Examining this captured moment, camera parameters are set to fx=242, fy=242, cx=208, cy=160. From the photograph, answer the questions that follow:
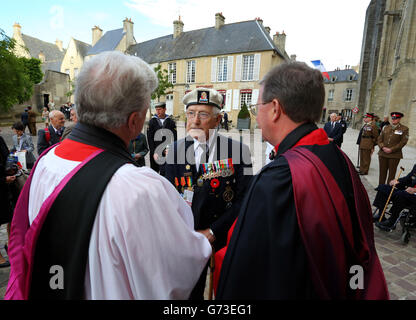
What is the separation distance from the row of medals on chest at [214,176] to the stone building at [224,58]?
24.0m

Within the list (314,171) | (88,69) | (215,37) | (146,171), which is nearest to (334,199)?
(314,171)

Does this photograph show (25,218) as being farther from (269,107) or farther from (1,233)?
(1,233)

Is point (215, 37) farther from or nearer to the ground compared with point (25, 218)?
farther from the ground

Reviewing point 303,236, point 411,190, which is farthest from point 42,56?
point 303,236

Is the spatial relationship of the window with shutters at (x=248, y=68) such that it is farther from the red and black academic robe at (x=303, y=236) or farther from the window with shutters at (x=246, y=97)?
the red and black academic robe at (x=303, y=236)

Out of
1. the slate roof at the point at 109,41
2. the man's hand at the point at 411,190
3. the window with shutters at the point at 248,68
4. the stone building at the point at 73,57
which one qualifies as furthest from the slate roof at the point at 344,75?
the man's hand at the point at 411,190

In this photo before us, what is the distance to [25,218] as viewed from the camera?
4.01ft

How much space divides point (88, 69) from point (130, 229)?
69cm

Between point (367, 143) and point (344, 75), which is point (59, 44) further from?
point (367, 143)

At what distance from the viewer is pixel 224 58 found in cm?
2836

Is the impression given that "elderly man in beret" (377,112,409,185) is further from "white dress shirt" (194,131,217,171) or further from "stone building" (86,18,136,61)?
"stone building" (86,18,136,61)

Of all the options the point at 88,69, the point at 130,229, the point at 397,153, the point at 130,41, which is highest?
the point at 130,41

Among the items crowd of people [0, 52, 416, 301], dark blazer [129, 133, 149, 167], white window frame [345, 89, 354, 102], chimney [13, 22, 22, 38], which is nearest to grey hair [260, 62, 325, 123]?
crowd of people [0, 52, 416, 301]

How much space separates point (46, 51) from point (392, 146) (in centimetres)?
6985
